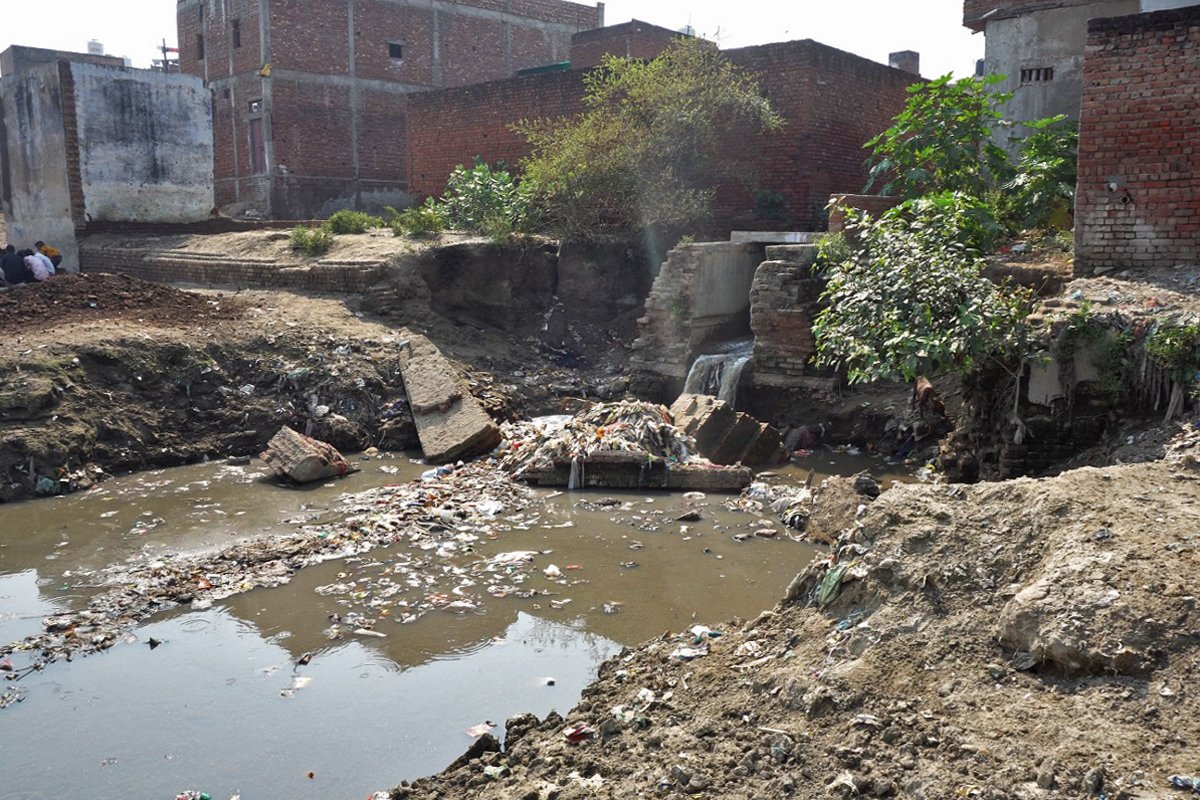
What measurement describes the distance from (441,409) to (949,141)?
617cm

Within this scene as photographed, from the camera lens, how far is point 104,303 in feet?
38.7

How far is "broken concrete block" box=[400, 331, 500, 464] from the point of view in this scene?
9.78m

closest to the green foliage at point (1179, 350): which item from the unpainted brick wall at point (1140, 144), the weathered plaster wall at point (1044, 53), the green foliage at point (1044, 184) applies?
the unpainted brick wall at point (1140, 144)

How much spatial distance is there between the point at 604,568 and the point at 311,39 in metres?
20.7

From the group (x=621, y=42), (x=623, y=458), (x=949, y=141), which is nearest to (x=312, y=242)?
(x=623, y=458)

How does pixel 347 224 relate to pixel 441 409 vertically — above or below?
above

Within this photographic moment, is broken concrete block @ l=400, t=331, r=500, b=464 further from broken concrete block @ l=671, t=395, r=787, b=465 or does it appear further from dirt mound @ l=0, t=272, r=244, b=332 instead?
dirt mound @ l=0, t=272, r=244, b=332

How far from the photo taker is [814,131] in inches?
571

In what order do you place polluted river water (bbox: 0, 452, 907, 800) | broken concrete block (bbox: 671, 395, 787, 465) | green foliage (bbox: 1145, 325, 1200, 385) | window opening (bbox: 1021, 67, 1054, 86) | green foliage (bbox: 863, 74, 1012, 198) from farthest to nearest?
window opening (bbox: 1021, 67, 1054, 86)
green foliage (bbox: 863, 74, 1012, 198)
broken concrete block (bbox: 671, 395, 787, 465)
green foliage (bbox: 1145, 325, 1200, 385)
polluted river water (bbox: 0, 452, 907, 800)

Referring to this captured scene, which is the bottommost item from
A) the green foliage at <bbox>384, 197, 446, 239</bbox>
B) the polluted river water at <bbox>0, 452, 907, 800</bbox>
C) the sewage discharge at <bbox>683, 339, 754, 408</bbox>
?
the polluted river water at <bbox>0, 452, 907, 800</bbox>

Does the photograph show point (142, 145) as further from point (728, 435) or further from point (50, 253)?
point (728, 435)

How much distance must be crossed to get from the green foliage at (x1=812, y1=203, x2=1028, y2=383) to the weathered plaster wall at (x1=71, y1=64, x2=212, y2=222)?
13231 mm

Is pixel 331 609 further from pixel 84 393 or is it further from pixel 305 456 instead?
pixel 84 393

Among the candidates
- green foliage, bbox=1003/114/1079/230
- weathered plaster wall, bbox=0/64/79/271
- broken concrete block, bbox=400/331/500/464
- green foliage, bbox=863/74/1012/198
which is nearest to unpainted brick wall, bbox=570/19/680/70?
weathered plaster wall, bbox=0/64/79/271
